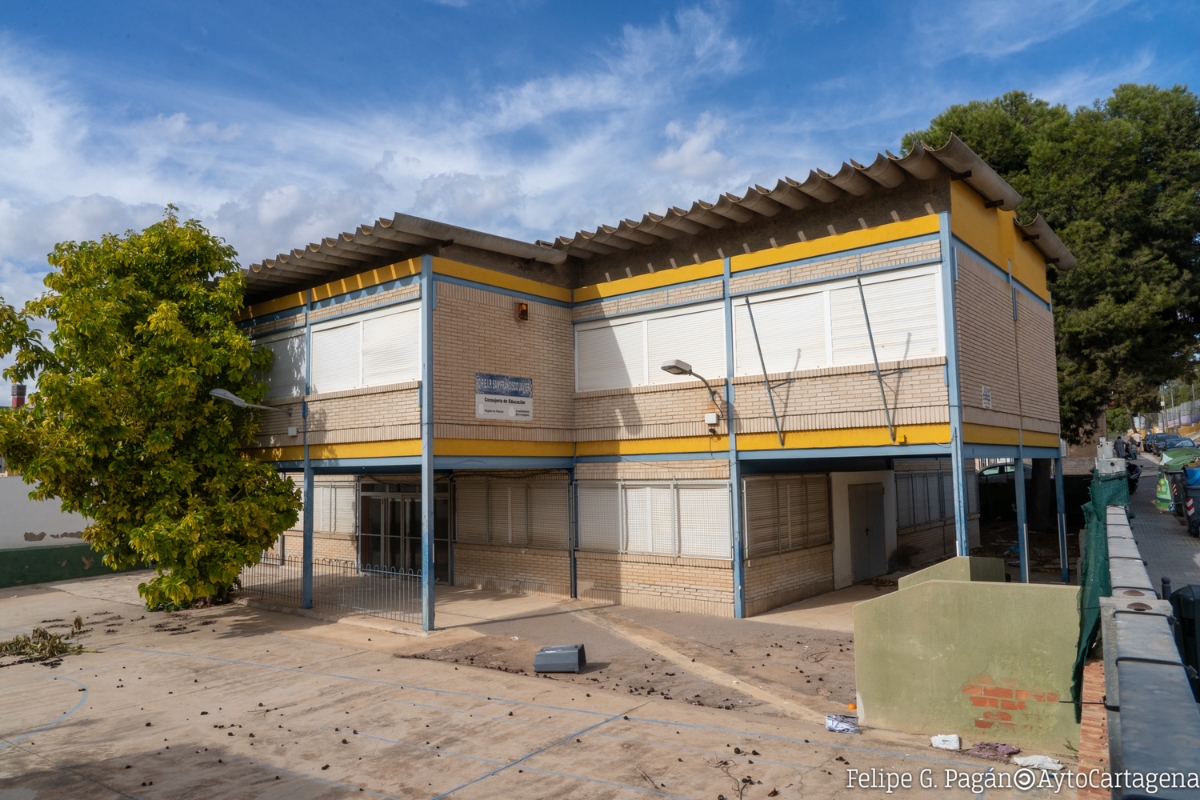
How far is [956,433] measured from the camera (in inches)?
465

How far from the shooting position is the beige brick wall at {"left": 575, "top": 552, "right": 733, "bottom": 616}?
555 inches

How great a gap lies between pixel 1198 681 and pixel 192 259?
1620 centimetres

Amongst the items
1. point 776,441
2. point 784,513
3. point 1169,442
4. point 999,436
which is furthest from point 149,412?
point 1169,442

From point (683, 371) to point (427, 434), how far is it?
4461 mm

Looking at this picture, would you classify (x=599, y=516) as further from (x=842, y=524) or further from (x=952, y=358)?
(x=952, y=358)

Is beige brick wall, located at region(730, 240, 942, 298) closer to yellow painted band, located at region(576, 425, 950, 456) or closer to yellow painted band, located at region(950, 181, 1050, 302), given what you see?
yellow painted band, located at region(950, 181, 1050, 302)

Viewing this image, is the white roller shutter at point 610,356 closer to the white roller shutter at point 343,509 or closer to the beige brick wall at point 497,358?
the beige brick wall at point 497,358

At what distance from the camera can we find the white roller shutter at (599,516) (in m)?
15.6

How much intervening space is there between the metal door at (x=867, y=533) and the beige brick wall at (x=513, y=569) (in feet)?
21.4

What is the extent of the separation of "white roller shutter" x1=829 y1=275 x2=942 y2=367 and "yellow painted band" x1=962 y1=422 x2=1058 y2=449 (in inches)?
53.6

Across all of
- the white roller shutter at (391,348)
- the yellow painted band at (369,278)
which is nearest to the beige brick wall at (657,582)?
the white roller shutter at (391,348)

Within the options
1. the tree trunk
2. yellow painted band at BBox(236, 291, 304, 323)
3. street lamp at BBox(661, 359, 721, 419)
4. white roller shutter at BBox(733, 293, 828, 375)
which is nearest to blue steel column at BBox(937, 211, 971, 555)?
white roller shutter at BBox(733, 293, 828, 375)

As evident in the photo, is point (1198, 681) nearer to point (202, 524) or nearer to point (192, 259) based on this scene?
point (202, 524)

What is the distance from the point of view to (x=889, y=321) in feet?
41.3
